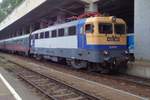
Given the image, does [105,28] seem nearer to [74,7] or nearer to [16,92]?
[16,92]

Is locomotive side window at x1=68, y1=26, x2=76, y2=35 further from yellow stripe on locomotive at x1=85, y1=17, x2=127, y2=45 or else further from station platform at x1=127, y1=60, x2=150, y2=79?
station platform at x1=127, y1=60, x2=150, y2=79

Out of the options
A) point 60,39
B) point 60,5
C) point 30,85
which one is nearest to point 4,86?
point 30,85

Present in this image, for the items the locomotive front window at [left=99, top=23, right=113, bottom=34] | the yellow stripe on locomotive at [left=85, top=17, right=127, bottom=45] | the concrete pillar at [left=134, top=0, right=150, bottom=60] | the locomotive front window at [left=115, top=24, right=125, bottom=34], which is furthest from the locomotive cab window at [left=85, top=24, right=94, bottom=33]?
the concrete pillar at [left=134, top=0, right=150, bottom=60]

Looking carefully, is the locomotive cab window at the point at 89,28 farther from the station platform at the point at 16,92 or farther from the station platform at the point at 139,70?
the station platform at the point at 16,92

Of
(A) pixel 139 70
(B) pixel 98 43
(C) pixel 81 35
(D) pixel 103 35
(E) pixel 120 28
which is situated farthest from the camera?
(C) pixel 81 35

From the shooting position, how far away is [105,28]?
71.6 feet

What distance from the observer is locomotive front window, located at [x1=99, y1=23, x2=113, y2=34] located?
71.0 ft

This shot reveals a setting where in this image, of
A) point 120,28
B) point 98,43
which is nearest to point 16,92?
point 98,43

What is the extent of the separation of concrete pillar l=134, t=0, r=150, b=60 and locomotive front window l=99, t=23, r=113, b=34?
4472 millimetres

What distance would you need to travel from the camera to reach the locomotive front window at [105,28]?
852 inches

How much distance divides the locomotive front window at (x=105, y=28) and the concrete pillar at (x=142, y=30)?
4472mm

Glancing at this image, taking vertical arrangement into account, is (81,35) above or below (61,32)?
below

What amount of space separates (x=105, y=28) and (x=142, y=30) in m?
5.00

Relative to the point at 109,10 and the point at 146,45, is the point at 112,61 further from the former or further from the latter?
the point at 109,10
